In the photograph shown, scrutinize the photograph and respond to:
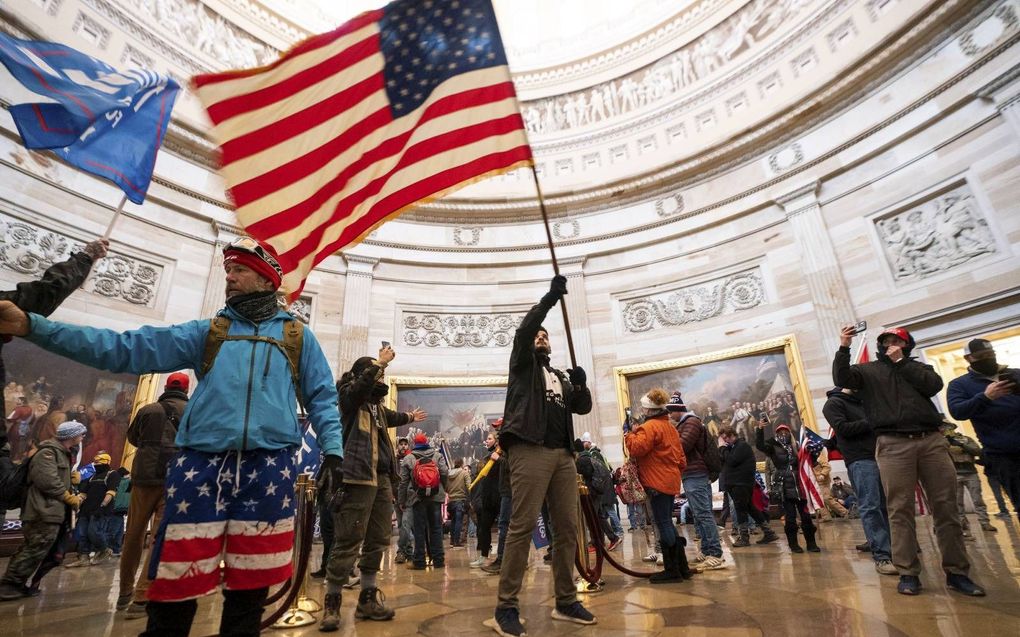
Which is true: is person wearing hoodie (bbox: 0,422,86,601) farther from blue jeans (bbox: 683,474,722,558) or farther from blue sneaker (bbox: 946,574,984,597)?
blue sneaker (bbox: 946,574,984,597)

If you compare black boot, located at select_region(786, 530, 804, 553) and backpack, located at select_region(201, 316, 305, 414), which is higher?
Result: backpack, located at select_region(201, 316, 305, 414)

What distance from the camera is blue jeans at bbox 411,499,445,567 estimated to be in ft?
18.7

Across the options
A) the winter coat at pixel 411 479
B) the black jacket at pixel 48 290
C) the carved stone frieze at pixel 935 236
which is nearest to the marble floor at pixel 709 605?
the winter coat at pixel 411 479

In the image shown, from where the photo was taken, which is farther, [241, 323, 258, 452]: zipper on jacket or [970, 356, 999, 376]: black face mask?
[970, 356, 999, 376]: black face mask

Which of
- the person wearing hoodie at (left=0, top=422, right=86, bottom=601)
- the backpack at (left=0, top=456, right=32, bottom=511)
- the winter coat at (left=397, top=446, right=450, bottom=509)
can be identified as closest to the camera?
the backpack at (left=0, top=456, right=32, bottom=511)

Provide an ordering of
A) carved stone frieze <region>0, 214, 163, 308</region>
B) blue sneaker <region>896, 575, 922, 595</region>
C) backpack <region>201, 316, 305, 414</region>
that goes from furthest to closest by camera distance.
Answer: carved stone frieze <region>0, 214, 163, 308</region>
blue sneaker <region>896, 575, 922, 595</region>
backpack <region>201, 316, 305, 414</region>

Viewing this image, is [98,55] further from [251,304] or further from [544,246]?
[251,304]

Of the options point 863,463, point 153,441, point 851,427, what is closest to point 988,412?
point 851,427

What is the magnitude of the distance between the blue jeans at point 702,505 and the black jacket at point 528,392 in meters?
2.37

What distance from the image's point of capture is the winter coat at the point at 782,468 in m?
5.75

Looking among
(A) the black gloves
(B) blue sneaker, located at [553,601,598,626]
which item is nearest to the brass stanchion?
(B) blue sneaker, located at [553,601,598,626]

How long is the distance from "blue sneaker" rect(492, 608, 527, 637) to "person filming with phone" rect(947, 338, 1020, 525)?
3287 millimetres

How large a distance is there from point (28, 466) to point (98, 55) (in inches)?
403

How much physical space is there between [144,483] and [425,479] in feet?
A: 9.09
